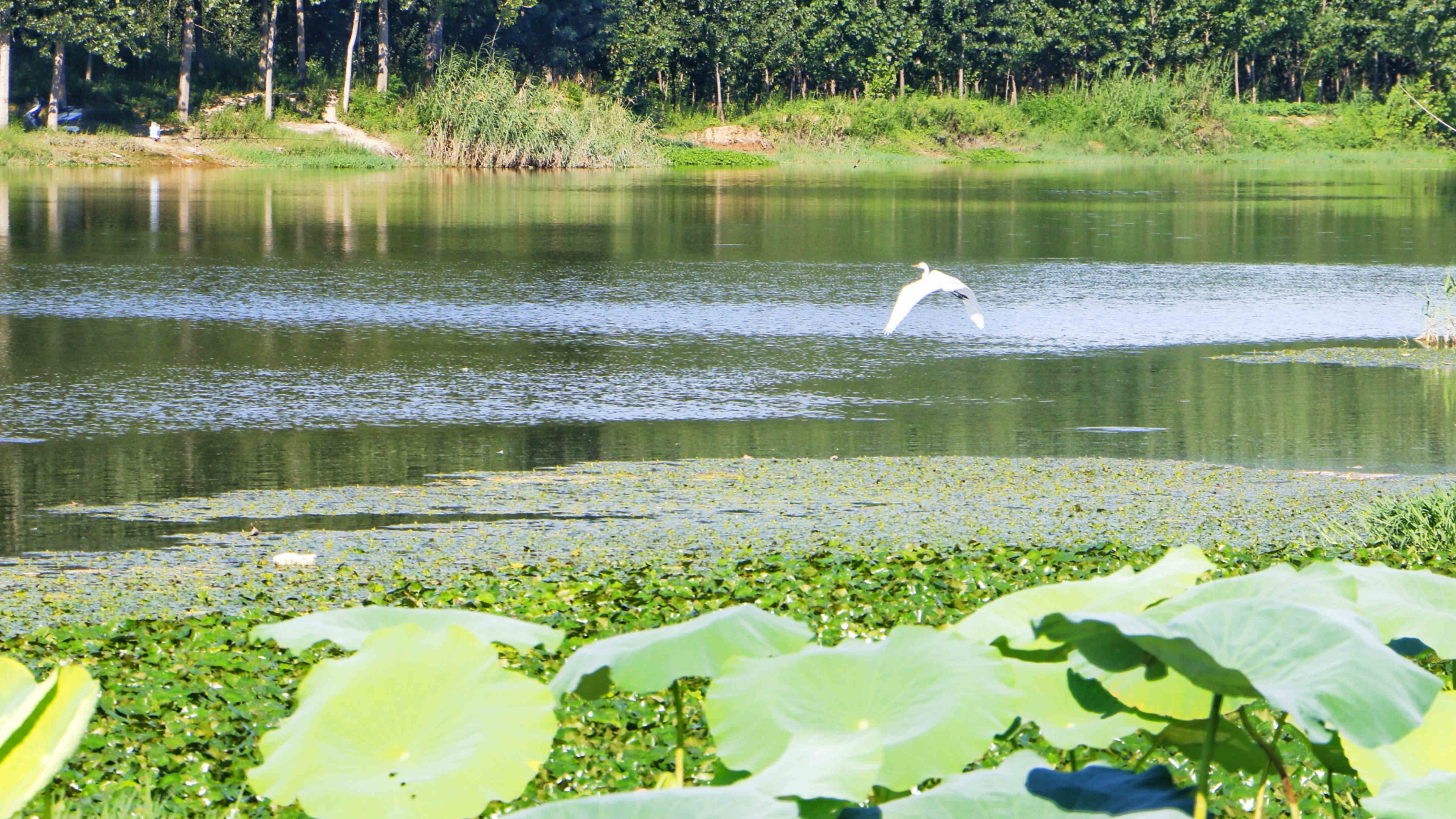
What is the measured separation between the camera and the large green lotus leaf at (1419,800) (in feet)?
5.30

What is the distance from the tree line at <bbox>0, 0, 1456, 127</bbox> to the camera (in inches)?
2157

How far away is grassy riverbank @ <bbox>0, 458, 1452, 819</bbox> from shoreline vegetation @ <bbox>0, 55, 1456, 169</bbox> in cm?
3770

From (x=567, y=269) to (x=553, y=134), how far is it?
85.9ft

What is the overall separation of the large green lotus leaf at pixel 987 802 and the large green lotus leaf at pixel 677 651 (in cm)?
38

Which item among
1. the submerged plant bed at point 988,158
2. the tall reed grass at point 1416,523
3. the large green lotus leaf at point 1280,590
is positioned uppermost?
the submerged plant bed at point 988,158

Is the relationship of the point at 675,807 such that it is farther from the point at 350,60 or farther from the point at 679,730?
the point at 350,60

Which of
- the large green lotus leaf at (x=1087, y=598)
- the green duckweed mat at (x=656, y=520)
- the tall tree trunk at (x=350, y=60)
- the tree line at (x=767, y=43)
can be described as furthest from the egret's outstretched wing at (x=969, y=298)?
the tall tree trunk at (x=350, y=60)

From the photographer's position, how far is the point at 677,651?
204 centimetres

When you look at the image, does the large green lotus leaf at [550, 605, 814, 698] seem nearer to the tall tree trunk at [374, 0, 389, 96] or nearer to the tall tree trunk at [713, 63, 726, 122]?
the tall tree trunk at [374, 0, 389, 96]

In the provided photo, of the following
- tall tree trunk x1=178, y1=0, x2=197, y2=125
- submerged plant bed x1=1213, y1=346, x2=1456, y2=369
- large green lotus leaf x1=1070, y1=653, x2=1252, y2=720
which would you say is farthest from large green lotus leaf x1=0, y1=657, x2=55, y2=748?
tall tree trunk x1=178, y1=0, x2=197, y2=125

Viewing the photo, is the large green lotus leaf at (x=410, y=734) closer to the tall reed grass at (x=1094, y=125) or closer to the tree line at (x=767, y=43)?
the tree line at (x=767, y=43)

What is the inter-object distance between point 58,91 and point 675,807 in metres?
50.2

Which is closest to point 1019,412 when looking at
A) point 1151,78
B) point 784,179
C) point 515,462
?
point 515,462

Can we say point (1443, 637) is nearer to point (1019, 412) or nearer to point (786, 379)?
point (1019, 412)
